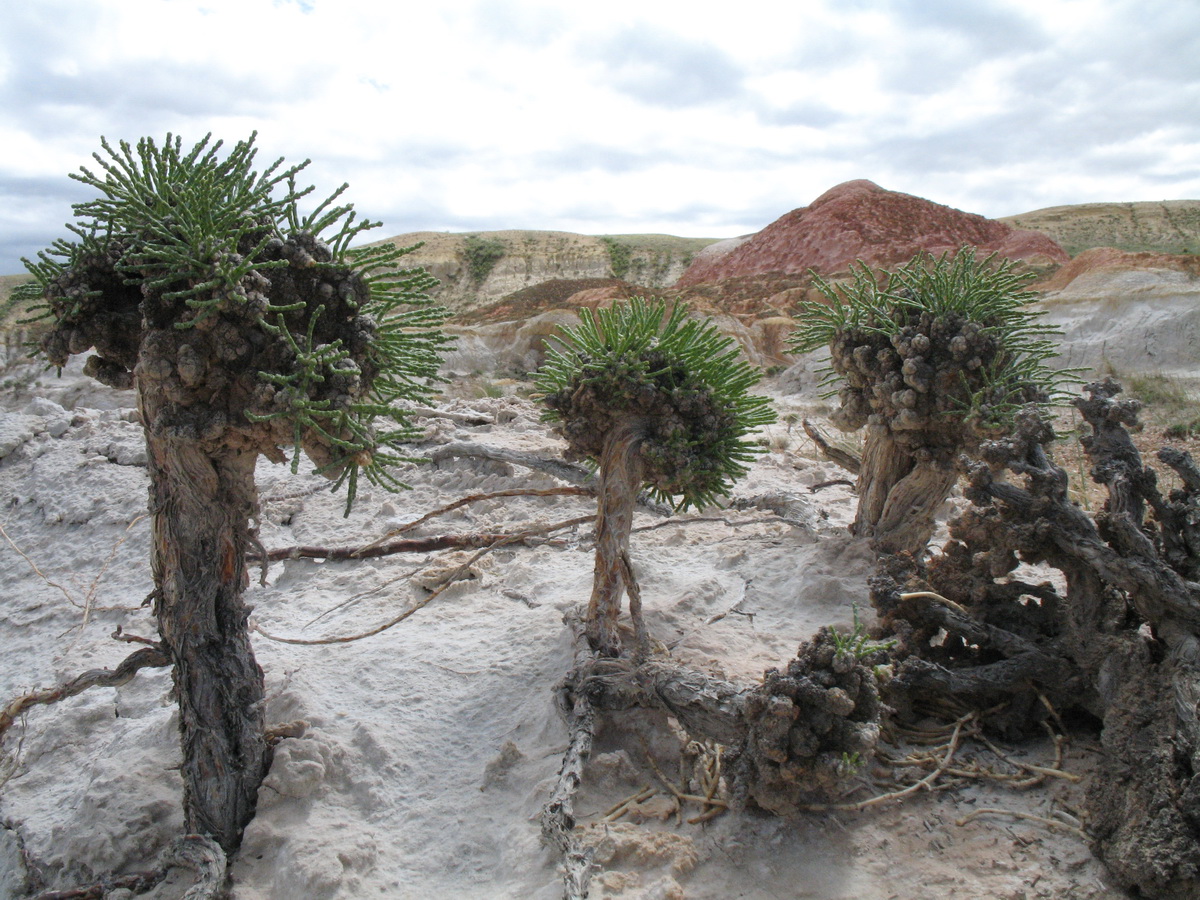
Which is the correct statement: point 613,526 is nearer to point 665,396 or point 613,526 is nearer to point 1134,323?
point 665,396

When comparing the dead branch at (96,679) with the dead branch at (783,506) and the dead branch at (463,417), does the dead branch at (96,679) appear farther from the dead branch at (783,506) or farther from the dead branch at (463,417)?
the dead branch at (463,417)

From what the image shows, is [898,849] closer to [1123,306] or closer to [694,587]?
[694,587]

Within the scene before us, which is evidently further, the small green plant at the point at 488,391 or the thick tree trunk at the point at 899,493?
the small green plant at the point at 488,391

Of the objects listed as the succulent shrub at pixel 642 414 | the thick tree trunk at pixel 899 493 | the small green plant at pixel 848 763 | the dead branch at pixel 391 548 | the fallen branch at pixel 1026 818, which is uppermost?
the succulent shrub at pixel 642 414

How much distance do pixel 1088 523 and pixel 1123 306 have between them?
399 inches

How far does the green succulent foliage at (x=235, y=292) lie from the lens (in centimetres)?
173

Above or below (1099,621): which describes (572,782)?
below

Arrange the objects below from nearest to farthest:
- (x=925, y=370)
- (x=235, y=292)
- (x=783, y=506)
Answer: (x=235, y=292), (x=925, y=370), (x=783, y=506)

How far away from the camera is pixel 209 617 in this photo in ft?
6.83

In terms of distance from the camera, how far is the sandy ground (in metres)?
1.88

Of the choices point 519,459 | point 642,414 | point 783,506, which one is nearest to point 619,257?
point 783,506

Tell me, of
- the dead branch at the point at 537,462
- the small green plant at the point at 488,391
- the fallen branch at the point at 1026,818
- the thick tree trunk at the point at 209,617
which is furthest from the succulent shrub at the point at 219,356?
the small green plant at the point at 488,391

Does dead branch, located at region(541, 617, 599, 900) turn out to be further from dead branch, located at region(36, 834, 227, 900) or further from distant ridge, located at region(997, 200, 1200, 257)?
distant ridge, located at region(997, 200, 1200, 257)

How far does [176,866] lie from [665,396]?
2.05 metres
